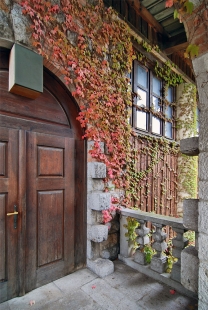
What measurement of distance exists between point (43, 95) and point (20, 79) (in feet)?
1.52

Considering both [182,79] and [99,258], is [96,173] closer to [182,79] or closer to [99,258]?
[99,258]

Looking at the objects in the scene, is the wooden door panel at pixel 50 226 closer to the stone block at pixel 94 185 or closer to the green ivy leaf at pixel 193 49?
the stone block at pixel 94 185

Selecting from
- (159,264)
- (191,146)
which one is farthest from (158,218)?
(191,146)

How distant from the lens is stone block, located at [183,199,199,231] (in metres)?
1.78

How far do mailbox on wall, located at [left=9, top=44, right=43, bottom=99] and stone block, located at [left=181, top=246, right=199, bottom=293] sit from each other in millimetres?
2368

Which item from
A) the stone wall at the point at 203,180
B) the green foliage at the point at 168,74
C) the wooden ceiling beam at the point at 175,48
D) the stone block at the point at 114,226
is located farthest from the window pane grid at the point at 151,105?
the stone wall at the point at 203,180

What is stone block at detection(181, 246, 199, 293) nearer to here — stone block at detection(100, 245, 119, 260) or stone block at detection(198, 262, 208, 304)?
stone block at detection(198, 262, 208, 304)

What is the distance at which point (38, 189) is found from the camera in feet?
7.80

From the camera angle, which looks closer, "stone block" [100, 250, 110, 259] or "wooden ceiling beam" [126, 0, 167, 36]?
"stone block" [100, 250, 110, 259]

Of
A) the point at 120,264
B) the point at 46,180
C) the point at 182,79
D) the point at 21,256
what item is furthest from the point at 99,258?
the point at 182,79

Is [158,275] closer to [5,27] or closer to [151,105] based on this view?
[5,27]

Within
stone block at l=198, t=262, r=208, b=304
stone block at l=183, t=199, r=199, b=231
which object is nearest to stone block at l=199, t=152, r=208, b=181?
stone block at l=183, t=199, r=199, b=231

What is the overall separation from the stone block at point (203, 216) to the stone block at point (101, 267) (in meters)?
1.51

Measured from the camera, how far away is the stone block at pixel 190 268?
71.0 inches
